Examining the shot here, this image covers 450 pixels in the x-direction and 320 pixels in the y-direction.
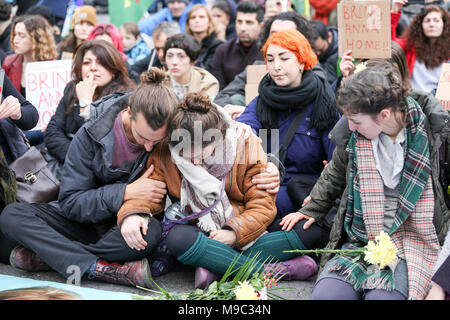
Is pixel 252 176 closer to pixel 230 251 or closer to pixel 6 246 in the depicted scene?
pixel 230 251

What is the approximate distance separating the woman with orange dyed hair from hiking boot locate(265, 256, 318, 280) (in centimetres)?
43

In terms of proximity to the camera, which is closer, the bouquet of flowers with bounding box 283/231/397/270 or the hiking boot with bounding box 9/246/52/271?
the bouquet of flowers with bounding box 283/231/397/270

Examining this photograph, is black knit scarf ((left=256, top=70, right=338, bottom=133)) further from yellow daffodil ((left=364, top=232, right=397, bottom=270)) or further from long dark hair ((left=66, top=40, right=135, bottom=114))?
yellow daffodil ((left=364, top=232, right=397, bottom=270))

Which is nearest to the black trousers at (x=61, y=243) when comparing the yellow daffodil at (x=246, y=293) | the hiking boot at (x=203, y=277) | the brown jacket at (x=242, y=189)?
the brown jacket at (x=242, y=189)

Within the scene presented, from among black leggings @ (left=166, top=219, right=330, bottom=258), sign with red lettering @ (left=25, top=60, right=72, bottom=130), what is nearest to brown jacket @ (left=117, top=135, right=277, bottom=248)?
black leggings @ (left=166, top=219, right=330, bottom=258)

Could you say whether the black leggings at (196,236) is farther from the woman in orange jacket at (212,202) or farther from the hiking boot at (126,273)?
the hiking boot at (126,273)

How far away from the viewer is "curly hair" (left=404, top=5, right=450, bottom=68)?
5.43 meters

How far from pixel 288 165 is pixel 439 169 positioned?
1163 millimetres

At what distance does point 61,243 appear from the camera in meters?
3.65

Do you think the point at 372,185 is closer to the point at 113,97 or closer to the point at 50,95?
the point at 113,97

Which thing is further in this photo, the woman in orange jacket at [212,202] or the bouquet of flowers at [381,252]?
the woman in orange jacket at [212,202]

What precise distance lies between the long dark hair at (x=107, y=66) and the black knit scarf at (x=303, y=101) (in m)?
1.04

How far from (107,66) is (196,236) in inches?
67.5

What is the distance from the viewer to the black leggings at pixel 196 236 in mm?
3496
